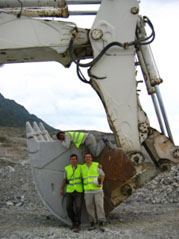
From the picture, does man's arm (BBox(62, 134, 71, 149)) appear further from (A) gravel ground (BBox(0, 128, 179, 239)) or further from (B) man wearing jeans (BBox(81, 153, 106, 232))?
(A) gravel ground (BBox(0, 128, 179, 239))

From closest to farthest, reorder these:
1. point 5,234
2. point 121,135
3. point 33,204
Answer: point 5,234
point 121,135
point 33,204

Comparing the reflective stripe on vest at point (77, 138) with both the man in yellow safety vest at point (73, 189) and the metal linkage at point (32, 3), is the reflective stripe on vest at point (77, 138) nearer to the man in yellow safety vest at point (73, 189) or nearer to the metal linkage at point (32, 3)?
the man in yellow safety vest at point (73, 189)

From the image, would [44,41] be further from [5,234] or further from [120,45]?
[5,234]

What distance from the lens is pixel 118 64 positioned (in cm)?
700

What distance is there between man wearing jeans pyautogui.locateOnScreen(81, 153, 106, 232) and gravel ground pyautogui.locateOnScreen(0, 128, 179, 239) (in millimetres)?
220

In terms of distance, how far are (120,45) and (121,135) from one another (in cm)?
136

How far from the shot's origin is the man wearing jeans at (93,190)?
673cm

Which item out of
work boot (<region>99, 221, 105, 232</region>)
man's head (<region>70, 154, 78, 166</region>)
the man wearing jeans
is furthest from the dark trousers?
man's head (<region>70, 154, 78, 166</region>)

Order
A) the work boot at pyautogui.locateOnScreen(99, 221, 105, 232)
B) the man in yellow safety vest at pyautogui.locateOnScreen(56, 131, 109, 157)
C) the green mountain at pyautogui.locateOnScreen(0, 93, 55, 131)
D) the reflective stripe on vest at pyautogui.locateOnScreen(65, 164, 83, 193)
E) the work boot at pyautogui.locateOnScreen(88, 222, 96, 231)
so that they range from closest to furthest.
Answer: the work boot at pyautogui.locateOnScreen(99, 221, 105, 232) → the work boot at pyautogui.locateOnScreen(88, 222, 96, 231) → the reflective stripe on vest at pyautogui.locateOnScreen(65, 164, 83, 193) → the man in yellow safety vest at pyautogui.locateOnScreen(56, 131, 109, 157) → the green mountain at pyautogui.locateOnScreen(0, 93, 55, 131)

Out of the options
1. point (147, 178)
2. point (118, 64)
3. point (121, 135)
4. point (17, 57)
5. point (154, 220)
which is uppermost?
point (17, 57)

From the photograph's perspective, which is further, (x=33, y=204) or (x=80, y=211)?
(x=33, y=204)

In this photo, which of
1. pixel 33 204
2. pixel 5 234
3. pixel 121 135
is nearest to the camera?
pixel 5 234

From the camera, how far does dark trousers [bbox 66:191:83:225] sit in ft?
22.4

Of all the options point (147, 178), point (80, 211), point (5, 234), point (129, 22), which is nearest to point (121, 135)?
point (147, 178)
